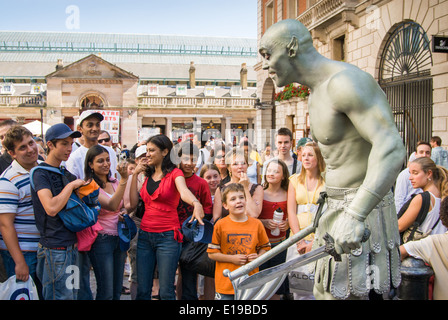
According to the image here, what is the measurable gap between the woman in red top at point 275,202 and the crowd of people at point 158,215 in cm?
1

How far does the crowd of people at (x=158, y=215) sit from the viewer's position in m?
3.71

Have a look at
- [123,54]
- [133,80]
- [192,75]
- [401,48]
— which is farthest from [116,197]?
[123,54]

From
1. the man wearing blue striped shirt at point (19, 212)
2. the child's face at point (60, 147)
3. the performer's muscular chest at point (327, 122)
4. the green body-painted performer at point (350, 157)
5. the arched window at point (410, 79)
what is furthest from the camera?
the arched window at point (410, 79)

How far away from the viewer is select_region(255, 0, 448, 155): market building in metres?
10.1

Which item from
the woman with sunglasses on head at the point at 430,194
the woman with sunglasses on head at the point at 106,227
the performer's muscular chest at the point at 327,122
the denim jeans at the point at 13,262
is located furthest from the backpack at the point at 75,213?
the woman with sunglasses on head at the point at 430,194

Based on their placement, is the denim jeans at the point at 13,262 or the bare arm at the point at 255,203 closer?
the denim jeans at the point at 13,262

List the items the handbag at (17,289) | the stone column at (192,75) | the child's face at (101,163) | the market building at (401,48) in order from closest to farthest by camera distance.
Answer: the handbag at (17,289), the child's face at (101,163), the market building at (401,48), the stone column at (192,75)

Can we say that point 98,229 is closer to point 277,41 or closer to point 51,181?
point 51,181

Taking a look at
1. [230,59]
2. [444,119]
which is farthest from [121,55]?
[444,119]

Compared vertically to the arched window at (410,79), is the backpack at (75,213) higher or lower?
lower

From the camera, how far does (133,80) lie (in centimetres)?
4509

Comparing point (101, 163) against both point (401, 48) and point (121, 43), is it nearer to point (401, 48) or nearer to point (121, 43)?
point (401, 48)

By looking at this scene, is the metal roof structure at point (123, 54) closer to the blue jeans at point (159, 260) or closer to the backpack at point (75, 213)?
the blue jeans at point (159, 260)

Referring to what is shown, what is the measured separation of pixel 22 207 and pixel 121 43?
2436 inches
